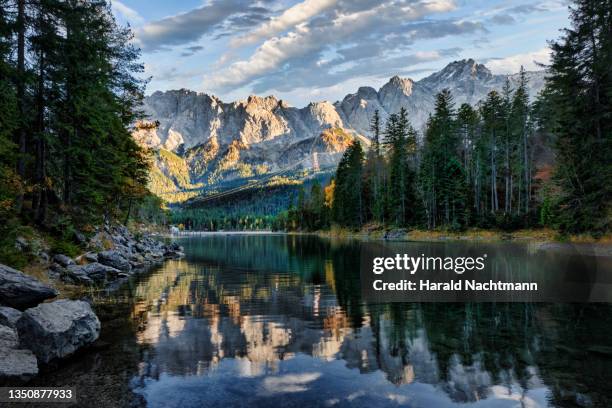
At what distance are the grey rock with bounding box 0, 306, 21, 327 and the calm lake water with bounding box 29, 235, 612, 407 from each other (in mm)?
2620

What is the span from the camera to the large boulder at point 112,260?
101 feet

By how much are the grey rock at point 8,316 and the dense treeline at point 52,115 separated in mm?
7004

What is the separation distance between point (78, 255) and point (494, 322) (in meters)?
25.0

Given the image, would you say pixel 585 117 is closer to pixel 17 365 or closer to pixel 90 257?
pixel 90 257

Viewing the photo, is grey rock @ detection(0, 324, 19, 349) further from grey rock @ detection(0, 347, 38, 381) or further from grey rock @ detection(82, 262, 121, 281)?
grey rock @ detection(82, 262, 121, 281)

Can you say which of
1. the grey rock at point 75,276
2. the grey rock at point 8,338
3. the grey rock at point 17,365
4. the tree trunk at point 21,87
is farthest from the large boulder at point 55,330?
the tree trunk at point 21,87

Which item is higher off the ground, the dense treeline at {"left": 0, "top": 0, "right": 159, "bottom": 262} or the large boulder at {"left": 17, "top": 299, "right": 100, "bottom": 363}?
the dense treeline at {"left": 0, "top": 0, "right": 159, "bottom": 262}

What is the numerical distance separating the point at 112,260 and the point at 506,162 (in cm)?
6666

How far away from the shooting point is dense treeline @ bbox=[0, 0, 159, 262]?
20797mm

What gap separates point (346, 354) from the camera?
12.1 metres

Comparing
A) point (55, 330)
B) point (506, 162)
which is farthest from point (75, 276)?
point (506, 162)

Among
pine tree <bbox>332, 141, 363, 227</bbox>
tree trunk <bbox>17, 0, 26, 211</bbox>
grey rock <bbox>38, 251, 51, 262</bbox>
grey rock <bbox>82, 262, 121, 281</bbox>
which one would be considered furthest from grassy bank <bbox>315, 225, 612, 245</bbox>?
tree trunk <bbox>17, 0, 26, 211</bbox>

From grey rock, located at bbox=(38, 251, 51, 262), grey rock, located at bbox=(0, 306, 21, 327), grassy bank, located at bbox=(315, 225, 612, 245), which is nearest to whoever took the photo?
grey rock, located at bbox=(0, 306, 21, 327)

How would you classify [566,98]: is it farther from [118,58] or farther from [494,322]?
[118,58]
